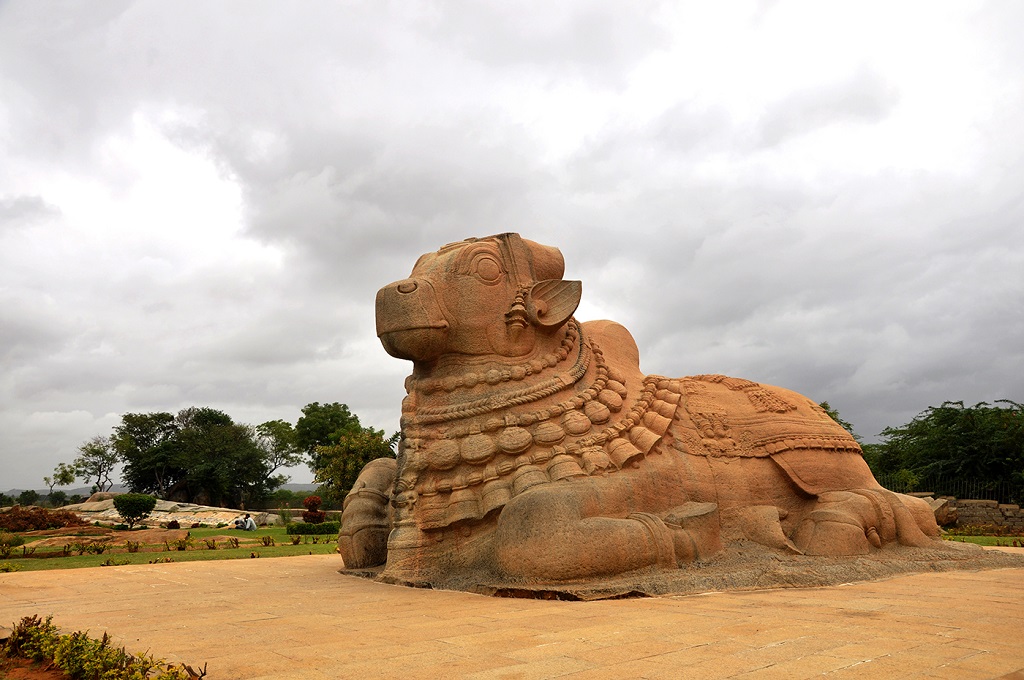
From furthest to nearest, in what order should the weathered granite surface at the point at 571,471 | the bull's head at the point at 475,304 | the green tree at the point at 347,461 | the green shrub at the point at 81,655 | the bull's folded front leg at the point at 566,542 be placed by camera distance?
the green tree at the point at 347,461 → the bull's head at the point at 475,304 → the weathered granite surface at the point at 571,471 → the bull's folded front leg at the point at 566,542 → the green shrub at the point at 81,655

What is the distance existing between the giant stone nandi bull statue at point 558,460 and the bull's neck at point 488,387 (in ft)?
0.04

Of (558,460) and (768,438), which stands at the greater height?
(768,438)

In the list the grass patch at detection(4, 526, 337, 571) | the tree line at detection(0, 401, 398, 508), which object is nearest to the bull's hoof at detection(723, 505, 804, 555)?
the grass patch at detection(4, 526, 337, 571)

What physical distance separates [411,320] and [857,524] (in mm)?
3925

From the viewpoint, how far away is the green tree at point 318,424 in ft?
133

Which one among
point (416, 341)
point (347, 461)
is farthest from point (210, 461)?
point (416, 341)

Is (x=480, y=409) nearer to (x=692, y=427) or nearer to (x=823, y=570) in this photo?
(x=692, y=427)

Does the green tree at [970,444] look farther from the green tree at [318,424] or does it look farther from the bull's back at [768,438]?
the green tree at [318,424]

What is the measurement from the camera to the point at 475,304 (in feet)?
19.2

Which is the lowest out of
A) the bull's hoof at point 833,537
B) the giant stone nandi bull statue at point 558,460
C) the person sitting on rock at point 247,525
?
the person sitting on rock at point 247,525

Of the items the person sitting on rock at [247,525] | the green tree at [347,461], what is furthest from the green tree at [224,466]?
the person sitting on rock at [247,525]

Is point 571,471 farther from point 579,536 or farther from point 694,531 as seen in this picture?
point 694,531

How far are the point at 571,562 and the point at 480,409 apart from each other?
1.43m

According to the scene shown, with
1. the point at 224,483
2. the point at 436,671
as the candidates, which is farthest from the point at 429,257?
the point at 224,483
